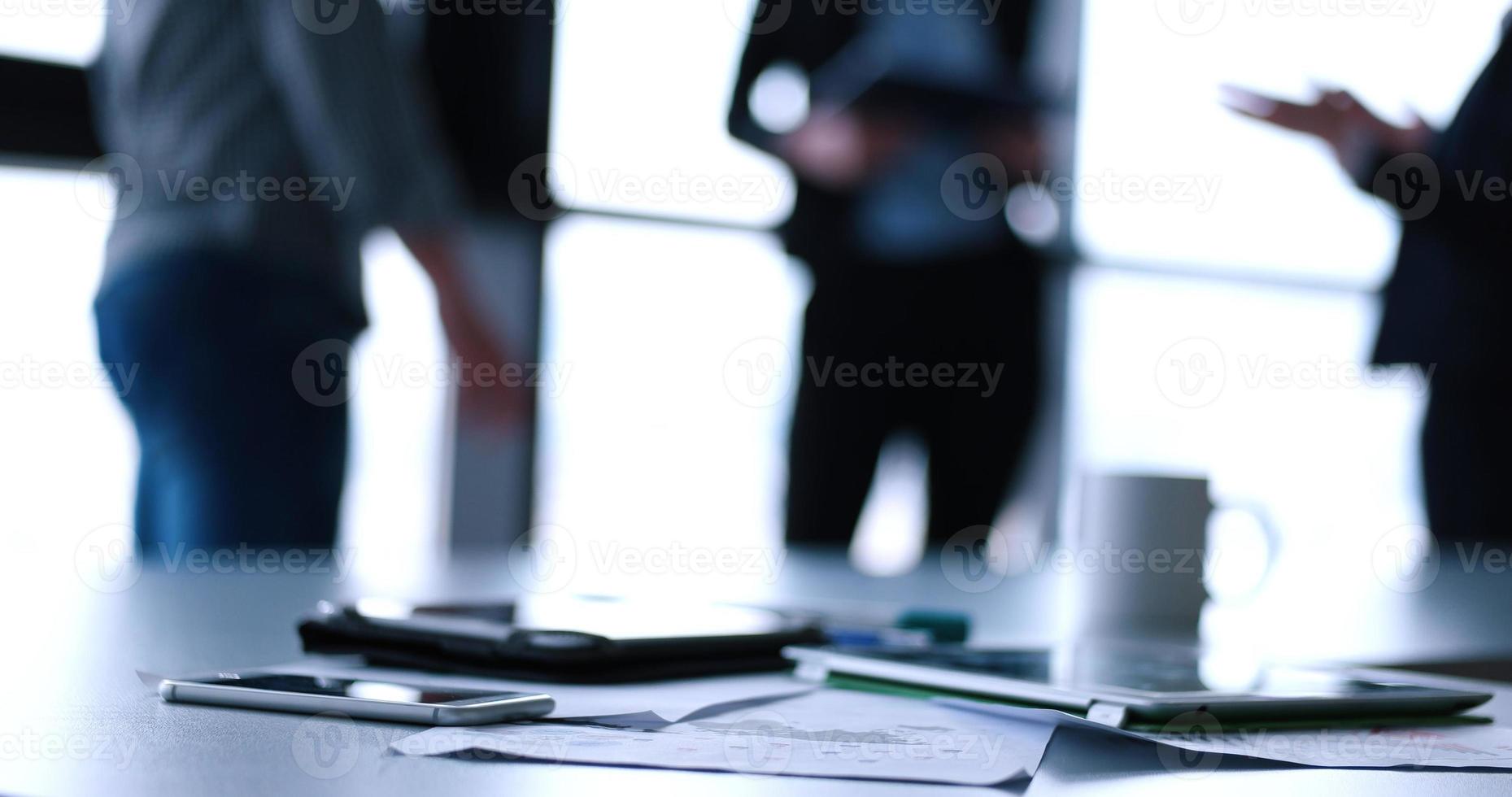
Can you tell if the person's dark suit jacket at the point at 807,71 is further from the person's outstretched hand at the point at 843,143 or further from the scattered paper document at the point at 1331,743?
the scattered paper document at the point at 1331,743

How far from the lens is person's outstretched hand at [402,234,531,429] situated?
4.87 ft

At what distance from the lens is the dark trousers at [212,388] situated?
1.49 m

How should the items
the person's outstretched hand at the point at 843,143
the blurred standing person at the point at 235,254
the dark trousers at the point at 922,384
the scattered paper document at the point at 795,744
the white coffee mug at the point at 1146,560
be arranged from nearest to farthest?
the scattered paper document at the point at 795,744
the white coffee mug at the point at 1146,560
the blurred standing person at the point at 235,254
the person's outstretched hand at the point at 843,143
the dark trousers at the point at 922,384

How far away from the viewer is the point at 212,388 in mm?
1518

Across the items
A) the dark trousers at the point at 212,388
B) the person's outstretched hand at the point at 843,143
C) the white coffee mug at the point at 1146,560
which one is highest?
the person's outstretched hand at the point at 843,143

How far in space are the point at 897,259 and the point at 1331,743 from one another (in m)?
2.33

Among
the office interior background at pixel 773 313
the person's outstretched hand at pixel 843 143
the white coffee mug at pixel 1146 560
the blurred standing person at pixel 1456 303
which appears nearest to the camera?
the white coffee mug at pixel 1146 560

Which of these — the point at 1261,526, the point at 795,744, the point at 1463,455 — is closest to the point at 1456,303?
the point at 1463,455

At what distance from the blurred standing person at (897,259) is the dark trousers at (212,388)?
48.2 inches

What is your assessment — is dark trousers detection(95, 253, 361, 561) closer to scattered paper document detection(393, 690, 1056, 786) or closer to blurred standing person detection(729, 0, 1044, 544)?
scattered paper document detection(393, 690, 1056, 786)

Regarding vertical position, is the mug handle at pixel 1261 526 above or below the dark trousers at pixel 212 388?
below

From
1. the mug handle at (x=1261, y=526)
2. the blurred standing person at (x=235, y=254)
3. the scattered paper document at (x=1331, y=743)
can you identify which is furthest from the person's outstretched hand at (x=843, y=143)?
the scattered paper document at (x=1331, y=743)

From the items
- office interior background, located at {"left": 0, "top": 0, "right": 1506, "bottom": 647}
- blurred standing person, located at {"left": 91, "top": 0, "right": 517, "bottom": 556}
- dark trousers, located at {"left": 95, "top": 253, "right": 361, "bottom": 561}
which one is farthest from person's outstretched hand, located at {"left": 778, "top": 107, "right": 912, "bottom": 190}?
dark trousers, located at {"left": 95, "top": 253, "right": 361, "bottom": 561}

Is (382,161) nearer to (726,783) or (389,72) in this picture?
(389,72)
